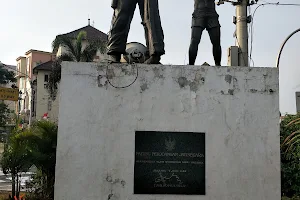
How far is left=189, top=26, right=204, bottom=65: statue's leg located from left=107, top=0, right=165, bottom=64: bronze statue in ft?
1.79

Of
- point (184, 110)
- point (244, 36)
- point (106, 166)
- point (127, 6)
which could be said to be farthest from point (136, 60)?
point (244, 36)

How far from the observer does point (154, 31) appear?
5.97 meters

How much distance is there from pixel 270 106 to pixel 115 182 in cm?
245

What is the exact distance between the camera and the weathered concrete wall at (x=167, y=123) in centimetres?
535

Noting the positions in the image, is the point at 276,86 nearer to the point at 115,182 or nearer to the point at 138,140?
the point at 138,140

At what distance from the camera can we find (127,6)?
5906 millimetres

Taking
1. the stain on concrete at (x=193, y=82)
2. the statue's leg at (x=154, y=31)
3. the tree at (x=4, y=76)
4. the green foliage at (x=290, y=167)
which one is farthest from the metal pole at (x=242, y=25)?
the tree at (x=4, y=76)

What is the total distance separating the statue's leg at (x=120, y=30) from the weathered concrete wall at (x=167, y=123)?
401mm

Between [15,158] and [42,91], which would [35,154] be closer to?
[15,158]

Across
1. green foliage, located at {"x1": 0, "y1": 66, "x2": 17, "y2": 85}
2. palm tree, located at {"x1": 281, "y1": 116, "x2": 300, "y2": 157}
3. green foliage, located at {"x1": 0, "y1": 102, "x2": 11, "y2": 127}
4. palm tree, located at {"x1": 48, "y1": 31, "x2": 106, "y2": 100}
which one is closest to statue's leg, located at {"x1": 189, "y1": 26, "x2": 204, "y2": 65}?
palm tree, located at {"x1": 281, "y1": 116, "x2": 300, "y2": 157}

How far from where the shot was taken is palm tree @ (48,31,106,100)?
74.8 ft

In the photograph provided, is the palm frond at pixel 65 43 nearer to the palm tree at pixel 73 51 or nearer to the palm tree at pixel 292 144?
the palm tree at pixel 73 51

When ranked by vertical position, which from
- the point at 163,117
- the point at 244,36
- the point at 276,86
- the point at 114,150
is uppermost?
the point at 244,36

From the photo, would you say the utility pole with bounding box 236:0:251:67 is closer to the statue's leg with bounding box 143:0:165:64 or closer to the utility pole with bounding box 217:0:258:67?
the utility pole with bounding box 217:0:258:67
